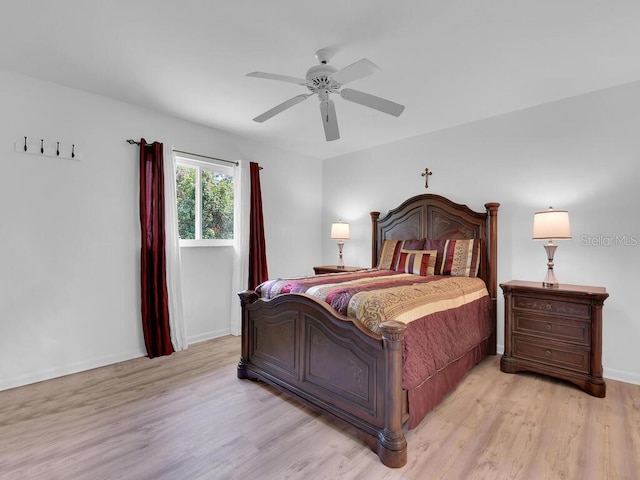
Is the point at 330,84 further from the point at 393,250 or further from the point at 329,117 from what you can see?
the point at 393,250

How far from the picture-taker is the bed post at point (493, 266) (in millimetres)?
3361

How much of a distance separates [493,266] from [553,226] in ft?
2.57

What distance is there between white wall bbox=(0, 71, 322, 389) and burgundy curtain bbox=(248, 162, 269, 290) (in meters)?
0.65

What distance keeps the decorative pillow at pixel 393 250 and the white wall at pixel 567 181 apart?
0.69m

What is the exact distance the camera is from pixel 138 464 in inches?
68.4

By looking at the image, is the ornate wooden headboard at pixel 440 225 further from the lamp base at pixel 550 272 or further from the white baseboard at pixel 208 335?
the white baseboard at pixel 208 335

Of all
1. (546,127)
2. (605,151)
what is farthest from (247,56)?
(605,151)

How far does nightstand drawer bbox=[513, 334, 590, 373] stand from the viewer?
2574 millimetres

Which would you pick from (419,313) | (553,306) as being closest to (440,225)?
(553,306)

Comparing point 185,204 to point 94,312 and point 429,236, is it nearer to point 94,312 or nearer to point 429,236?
point 94,312

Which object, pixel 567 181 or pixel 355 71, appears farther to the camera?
pixel 567 181

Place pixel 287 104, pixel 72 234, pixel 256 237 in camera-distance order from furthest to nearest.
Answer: pixel 256 237, pixel 72 234, pixel 287 104

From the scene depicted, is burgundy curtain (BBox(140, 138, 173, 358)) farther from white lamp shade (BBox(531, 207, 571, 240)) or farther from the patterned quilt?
white lamp shade (BBox(531, 207, 571, 240))

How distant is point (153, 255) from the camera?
10.9 ft
